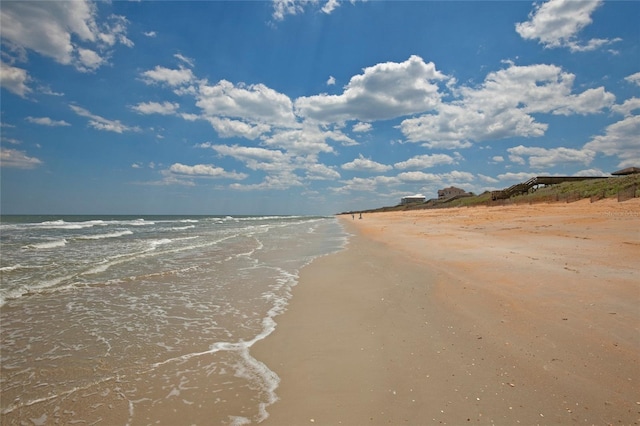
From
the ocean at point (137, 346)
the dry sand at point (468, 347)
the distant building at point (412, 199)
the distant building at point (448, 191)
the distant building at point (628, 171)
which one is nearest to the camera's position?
the dry sand at point (468, 347)

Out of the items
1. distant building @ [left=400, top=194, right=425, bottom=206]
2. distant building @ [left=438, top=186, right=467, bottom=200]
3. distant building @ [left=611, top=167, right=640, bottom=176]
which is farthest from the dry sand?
distant building @ [left=400, top=194, right=425, bottom=206]

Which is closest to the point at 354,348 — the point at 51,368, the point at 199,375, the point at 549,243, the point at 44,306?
the point at 199,375

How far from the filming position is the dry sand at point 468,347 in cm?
304

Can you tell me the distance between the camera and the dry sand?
3.04 m

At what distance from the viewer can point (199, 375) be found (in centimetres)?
401

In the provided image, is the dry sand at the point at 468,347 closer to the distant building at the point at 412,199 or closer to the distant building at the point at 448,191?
the distant building at the point at 448,191

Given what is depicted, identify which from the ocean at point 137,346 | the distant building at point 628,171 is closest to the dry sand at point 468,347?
the ocean at point 137,346

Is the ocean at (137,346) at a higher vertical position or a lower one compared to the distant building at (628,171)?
lower

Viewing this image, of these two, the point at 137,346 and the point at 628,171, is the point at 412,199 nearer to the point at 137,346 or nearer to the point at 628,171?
the point at 628,171

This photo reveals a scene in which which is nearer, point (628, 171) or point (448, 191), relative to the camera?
point (628, 171)

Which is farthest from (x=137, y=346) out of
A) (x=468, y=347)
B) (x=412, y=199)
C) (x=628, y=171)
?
(x=412, y=199)

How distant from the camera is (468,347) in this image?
4.28 m

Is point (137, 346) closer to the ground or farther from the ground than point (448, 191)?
closer to the ground

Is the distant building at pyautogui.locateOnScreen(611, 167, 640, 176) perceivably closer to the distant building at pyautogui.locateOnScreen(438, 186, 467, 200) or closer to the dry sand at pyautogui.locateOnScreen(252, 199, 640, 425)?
the dry sand at pyautogui.locateOnScreen(252, 199, 640, 425)
